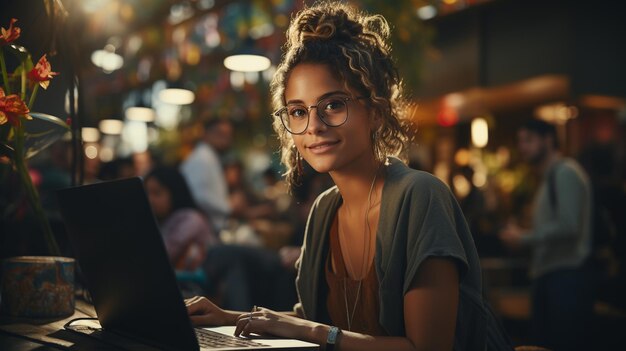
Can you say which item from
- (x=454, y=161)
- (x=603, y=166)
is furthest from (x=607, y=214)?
(x=454, y=161)

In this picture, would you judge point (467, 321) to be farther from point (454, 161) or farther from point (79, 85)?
point (454, 161)

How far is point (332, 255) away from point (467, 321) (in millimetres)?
440

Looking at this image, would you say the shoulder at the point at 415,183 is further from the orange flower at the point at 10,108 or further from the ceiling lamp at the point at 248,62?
the ceiling lamp at the point at 248,62

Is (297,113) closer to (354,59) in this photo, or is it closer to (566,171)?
(354,59)

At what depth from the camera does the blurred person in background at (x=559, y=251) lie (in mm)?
4320

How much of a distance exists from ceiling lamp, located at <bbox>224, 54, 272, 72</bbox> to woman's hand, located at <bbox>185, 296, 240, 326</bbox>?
17.1 feet

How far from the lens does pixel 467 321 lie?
164 cm

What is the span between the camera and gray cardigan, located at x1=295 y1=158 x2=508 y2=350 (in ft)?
5.01

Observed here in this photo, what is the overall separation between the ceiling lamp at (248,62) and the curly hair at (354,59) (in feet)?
16.1

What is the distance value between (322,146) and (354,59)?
0.23 m

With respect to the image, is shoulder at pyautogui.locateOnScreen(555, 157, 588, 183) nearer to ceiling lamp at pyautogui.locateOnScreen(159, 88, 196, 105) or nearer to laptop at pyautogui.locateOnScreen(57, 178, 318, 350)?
laptop at pyautogui.locateOnScreen(57, 178, 318, 350)

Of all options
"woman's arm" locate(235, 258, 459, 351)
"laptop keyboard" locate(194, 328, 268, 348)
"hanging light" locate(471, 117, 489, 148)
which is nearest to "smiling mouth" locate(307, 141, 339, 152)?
"woman's arm" locate(235, 258, 459, 351)

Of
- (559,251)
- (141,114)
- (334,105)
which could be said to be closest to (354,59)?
(334,105)

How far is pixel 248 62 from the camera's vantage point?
6.91 meters
